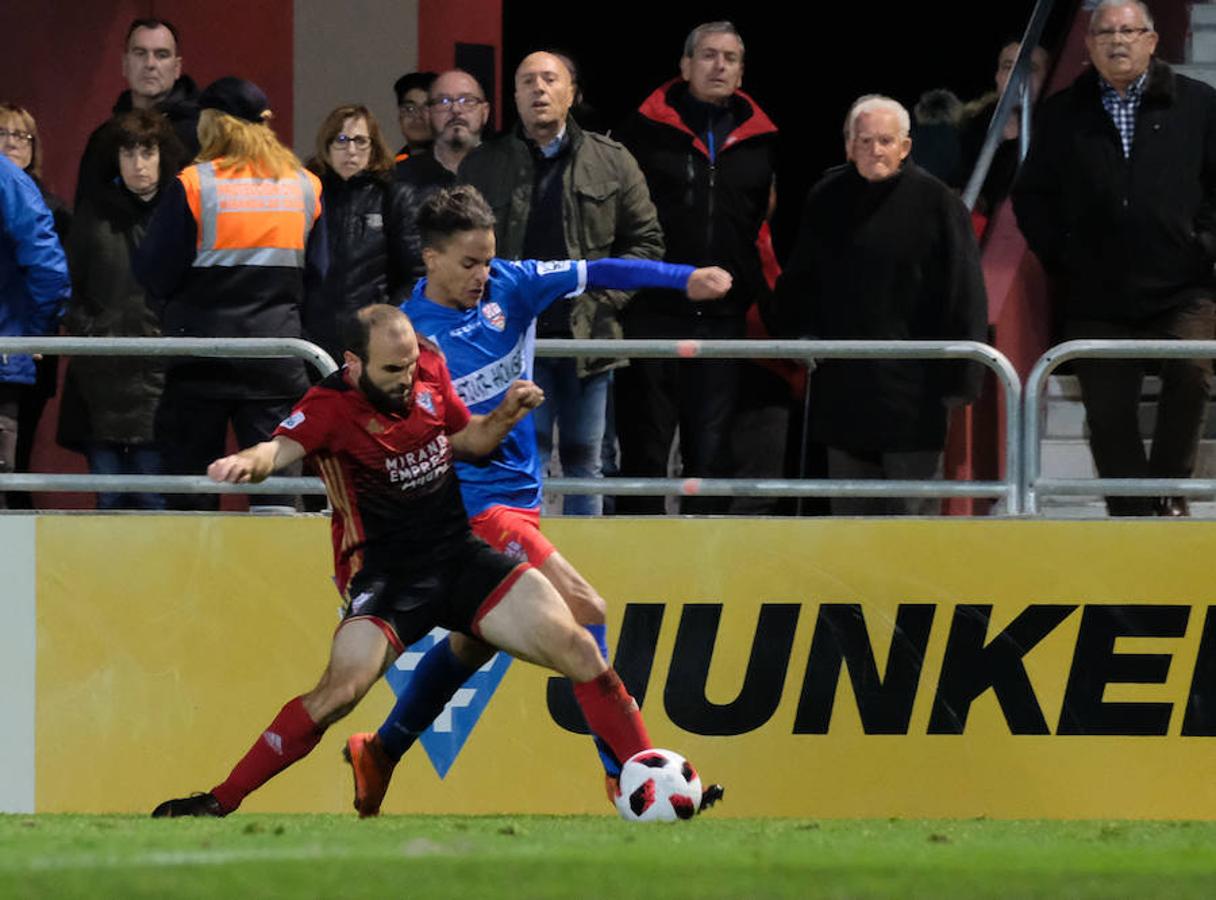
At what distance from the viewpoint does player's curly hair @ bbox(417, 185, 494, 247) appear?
9523 mm

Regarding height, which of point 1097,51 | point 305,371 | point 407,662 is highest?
point 1097,51

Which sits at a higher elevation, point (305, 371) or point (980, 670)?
point (305, 371)

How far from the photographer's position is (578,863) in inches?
285

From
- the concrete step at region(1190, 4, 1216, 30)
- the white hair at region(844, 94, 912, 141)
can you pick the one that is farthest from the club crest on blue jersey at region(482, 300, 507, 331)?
the concrete step at region(1190, 4, 1216, 30)

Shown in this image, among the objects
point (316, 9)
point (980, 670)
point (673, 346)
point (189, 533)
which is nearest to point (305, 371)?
point (189, 533)

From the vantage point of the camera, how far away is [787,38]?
2020 cm

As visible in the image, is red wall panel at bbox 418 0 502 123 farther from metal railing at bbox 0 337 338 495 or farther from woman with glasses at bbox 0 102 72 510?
metal railing at bbox 0 337 338 495

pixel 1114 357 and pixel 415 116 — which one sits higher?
pixel 415 116

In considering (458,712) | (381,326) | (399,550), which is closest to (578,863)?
(399,550)

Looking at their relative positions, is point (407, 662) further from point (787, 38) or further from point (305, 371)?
point (787, 38)

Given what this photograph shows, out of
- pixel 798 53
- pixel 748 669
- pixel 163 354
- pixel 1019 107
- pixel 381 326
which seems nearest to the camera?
pixel 381 326

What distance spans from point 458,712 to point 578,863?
3553 millimetres

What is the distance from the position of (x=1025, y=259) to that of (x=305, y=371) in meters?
4.00

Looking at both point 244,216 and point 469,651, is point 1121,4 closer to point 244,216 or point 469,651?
point 244,216
